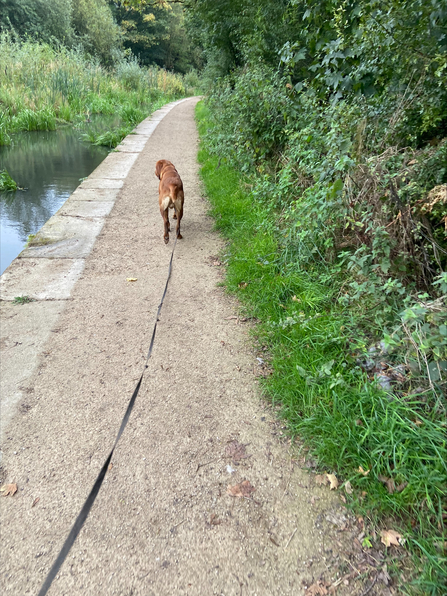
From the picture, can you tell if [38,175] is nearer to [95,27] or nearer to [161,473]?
[161,473]

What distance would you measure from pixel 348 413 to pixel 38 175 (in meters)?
8.05

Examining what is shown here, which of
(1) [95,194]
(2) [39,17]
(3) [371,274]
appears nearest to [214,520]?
(3) [371,274]

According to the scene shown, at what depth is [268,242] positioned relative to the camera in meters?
4.20

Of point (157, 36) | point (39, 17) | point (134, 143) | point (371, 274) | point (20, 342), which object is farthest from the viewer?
point (157, 36)

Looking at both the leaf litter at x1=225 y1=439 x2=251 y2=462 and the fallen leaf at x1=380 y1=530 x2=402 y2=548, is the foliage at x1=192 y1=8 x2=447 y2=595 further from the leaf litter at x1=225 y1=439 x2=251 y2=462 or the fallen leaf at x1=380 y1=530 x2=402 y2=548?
the leaf litter at x1=225 y1=439 x2=251 y2=462

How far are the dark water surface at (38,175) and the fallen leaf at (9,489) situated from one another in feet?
11.0

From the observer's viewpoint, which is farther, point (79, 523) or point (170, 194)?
point (170, 194)

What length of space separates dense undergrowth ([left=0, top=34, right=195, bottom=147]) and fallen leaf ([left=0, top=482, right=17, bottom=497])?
989cm

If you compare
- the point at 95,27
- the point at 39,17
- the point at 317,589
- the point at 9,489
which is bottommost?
the point at 9,489

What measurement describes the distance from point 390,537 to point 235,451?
2.87ft

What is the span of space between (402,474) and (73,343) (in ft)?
8.00

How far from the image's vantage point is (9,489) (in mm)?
1948

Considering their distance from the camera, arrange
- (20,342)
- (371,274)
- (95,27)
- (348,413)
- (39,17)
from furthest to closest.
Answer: (95,27)
(39,17)
(20,342)
(371,274)
(348,413)

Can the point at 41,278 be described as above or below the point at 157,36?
below
